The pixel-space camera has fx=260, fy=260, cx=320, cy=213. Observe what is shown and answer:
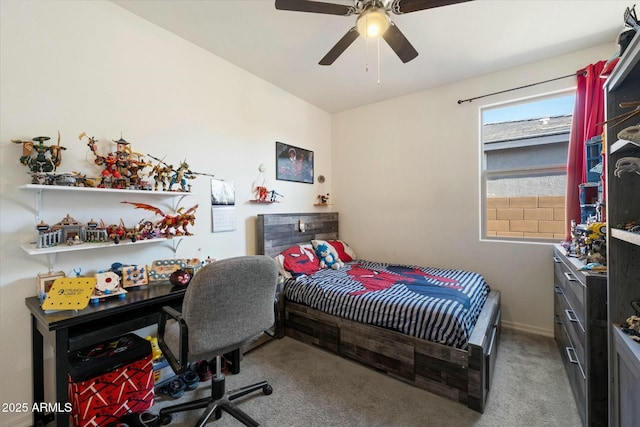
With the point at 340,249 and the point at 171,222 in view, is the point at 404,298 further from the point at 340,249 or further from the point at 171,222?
the point at 171,222

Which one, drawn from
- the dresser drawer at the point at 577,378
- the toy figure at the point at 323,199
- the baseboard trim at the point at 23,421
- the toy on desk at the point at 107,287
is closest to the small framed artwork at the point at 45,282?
the toy on desk at the point at 107,287

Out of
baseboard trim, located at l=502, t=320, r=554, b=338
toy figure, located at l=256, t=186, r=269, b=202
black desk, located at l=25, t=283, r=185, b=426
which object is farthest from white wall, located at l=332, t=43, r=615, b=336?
black desk, located at l=25, t=283, r=185, b=426

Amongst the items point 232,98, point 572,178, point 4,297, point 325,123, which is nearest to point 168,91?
point 232,98

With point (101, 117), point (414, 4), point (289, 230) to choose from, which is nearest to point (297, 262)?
point (289, 230)

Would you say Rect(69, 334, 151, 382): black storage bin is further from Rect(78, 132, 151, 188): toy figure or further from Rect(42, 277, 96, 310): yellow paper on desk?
Rect(78, 132, 151, 188): toy figure

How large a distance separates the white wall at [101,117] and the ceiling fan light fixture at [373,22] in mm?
1496

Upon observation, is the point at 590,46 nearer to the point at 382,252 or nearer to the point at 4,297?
the point at 382,252

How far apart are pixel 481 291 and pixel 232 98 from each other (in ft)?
9.99

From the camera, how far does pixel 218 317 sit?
132 centimetres

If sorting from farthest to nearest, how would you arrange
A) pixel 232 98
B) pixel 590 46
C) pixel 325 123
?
pixel 325 123, pixel 232 98, pixel 590 46

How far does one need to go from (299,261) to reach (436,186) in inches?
73.8

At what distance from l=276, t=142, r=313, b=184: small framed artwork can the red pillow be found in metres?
0.91

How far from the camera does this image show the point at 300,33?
2.16 metres

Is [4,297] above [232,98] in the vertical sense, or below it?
below
